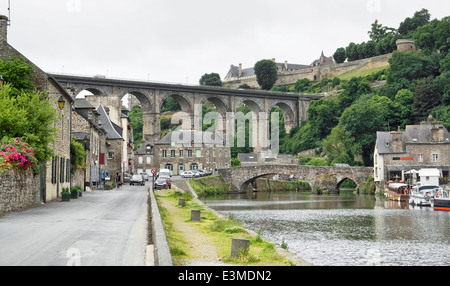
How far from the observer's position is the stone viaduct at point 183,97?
74.8m

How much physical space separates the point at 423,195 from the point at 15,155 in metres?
28.8

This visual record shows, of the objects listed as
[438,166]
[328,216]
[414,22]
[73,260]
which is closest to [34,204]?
[73,260]

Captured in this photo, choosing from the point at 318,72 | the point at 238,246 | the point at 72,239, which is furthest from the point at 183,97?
the point at 238,246

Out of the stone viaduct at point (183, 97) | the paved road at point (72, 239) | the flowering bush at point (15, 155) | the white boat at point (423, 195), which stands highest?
the stone viaduct at point (183, 97)

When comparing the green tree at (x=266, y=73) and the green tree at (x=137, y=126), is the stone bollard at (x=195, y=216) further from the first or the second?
the green tree at (x=266, y=73)

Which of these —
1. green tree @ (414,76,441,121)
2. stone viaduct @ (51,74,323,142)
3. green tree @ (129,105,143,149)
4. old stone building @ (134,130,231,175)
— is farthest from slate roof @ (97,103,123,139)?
green tree @ (129,105,143,149)

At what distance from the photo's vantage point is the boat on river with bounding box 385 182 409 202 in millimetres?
43844

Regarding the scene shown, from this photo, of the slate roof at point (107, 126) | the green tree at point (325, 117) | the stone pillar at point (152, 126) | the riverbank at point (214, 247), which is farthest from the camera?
the green tree at point (325, 117)

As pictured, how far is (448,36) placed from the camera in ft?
306

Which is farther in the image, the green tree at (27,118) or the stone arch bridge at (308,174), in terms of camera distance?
the stone arch bridge at (308,174)

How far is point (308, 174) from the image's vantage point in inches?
2425

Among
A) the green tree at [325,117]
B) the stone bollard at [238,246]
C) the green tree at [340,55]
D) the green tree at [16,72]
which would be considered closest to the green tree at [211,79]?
the green tree at [340,55]

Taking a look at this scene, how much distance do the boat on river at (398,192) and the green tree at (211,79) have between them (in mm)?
97612

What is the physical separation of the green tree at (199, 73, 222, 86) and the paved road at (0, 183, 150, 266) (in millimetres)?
126532
